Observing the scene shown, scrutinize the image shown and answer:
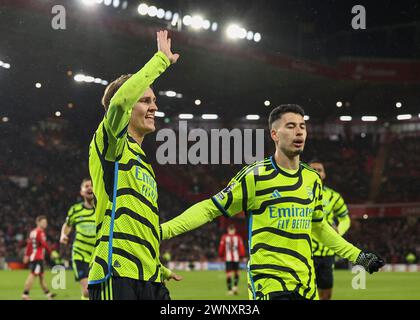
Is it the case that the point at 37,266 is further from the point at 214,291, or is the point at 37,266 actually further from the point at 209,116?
the point at 209,116

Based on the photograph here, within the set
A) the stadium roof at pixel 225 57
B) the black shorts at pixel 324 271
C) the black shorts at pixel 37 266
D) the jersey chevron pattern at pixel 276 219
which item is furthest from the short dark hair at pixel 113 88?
the stadium roof at pixel 225 57

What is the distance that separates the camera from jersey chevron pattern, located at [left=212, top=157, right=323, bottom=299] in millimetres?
5676

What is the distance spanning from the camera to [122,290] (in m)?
4.35

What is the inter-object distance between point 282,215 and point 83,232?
7354 mm

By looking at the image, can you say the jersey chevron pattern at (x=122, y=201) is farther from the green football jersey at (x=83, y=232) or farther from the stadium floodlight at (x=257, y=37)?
the stadium floodlight at (x=257, y=37)

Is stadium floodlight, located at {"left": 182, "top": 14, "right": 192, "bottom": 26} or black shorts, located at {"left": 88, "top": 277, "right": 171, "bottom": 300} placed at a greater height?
stadium floodlight, located at {"left": 182, "top": 14, "right": 192, "bottom": 26}

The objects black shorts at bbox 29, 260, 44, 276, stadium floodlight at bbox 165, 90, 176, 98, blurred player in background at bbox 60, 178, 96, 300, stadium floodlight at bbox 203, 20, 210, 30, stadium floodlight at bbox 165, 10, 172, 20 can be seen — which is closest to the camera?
blurred player in background at bbox 60, 178, 96, 300

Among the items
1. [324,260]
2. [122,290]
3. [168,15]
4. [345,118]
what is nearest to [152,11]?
[168,15]

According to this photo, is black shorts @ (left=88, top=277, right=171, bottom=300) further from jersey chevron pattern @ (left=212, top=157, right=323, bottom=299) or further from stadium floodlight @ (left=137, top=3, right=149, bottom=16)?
stadium floodlight @ (left=137, top=3, right=149, bottom=16)

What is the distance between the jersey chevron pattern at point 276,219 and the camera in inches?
223

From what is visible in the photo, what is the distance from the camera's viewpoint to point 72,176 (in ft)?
118

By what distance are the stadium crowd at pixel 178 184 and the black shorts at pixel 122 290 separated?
29.4 metres

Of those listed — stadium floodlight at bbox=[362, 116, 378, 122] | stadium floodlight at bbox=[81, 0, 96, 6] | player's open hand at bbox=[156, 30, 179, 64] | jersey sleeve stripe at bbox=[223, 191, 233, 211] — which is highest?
stadium floodlight at bbox=[362, 116, 378, 122]

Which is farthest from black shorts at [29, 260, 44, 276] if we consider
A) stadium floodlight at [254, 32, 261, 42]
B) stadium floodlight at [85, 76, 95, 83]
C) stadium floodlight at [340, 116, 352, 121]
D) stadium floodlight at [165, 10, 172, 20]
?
stadium floodlight at [340, 116, 352, 121]
